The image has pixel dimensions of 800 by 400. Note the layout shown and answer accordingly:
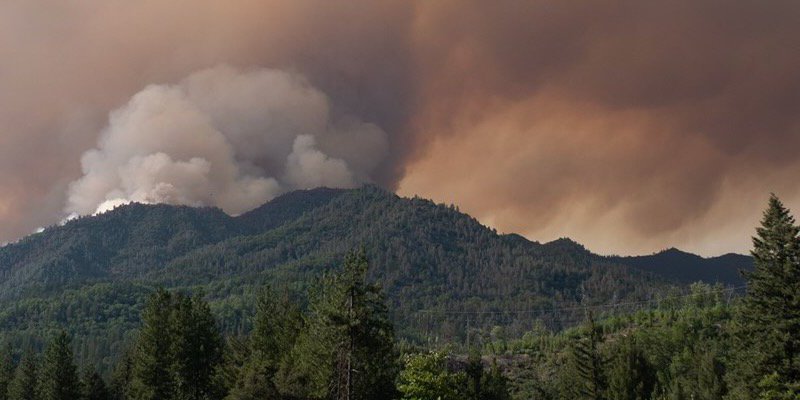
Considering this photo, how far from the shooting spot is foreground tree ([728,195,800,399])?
6675 cm

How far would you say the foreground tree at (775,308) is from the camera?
219ft

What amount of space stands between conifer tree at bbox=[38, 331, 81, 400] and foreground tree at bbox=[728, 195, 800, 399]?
117 m

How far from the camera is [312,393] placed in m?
83.4

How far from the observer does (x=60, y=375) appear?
433 ft

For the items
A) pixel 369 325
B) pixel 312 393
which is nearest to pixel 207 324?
pixel 312 393

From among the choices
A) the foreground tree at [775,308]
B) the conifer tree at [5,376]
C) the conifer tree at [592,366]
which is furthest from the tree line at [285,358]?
the foreground tree at [775,308]

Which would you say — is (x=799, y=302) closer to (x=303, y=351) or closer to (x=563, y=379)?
(x=303, y=351)

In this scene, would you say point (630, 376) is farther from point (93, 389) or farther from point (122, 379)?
point (122, 379)

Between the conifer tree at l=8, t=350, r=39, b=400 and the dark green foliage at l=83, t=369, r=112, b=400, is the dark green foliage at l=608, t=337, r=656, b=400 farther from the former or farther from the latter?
the conifer tree at l=8, t=350, r=39, b=400

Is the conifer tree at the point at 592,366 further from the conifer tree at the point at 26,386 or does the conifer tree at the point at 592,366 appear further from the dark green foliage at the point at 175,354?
the conifer tree at the point at 26,386

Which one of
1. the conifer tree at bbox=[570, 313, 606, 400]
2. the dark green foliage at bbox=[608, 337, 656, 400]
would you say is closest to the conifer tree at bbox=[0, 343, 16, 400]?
the conifer tree at bbox=[570, 313, 606, 400]

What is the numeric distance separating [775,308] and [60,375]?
122 meters

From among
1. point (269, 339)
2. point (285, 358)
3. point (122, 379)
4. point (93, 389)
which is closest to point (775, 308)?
point (285, 358)

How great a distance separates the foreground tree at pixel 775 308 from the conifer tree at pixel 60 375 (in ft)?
385
